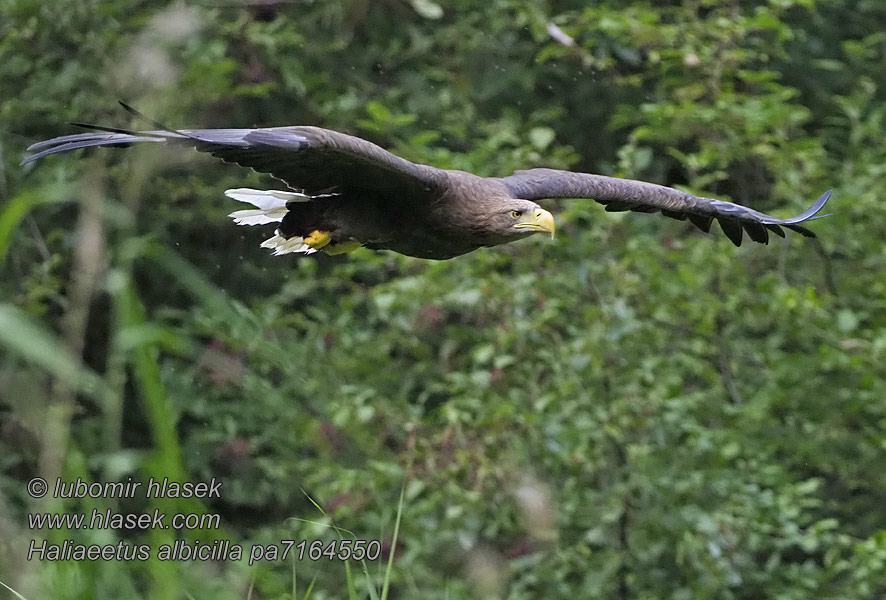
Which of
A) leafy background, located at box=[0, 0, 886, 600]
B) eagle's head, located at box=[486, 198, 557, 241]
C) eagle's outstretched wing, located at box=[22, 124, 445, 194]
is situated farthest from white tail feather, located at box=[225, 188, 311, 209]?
leafy background, located at box=[0, 0, 886, 600]

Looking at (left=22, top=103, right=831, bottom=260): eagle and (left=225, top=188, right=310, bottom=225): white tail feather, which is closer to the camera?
(left=22, top=103, right=831, bottom=260): eagle

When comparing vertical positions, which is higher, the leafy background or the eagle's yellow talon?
the eagle's yellow talon

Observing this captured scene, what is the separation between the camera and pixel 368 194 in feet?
12.5

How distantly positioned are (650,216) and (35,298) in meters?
3.37

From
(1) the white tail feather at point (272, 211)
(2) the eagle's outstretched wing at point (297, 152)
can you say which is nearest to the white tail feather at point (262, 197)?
(1) the white tail feather at point (272, 211)

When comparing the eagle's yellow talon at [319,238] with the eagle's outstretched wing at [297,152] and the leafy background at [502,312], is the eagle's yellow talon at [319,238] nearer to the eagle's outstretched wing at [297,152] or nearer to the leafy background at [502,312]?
the eagle's outstretched wing at [297,152]

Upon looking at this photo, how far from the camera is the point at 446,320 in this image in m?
6.80

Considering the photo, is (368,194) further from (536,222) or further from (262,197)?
(536,222)

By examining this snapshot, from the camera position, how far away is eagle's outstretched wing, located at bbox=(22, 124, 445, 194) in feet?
9.89

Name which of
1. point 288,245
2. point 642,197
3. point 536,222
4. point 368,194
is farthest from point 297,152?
point 642,197

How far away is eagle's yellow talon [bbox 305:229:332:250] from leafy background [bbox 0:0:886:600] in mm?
1303

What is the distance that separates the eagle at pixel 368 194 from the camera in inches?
126

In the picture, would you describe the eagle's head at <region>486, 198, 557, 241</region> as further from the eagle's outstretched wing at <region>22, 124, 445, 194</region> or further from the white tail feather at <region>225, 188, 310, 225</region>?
the white tail feather at <region>225, 188, 310, 225</region>

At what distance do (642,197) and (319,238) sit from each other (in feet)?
4.26
